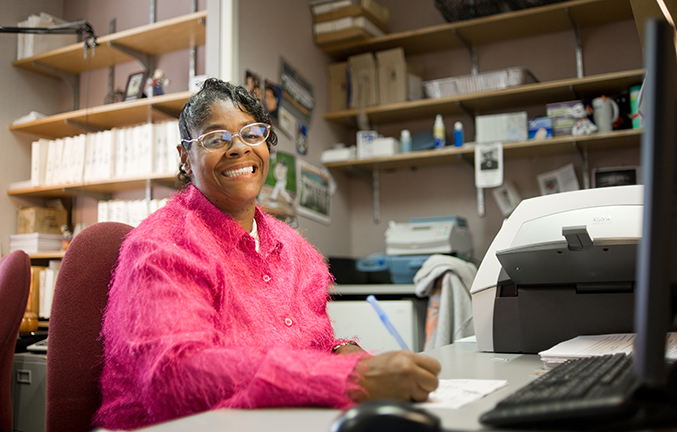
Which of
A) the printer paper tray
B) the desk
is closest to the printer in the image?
the printer paper tray

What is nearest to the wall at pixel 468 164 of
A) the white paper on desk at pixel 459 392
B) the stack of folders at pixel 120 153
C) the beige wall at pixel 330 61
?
the beige wall at pixel 330 61

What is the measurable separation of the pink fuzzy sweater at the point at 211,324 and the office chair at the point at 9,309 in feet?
2.38

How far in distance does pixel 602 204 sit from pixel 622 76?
1994 mm

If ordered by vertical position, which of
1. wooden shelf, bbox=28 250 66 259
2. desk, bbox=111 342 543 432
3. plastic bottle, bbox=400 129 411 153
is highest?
plastic bottle, bbox=400 129 411 153

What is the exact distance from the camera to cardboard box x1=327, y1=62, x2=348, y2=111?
3.49 metres

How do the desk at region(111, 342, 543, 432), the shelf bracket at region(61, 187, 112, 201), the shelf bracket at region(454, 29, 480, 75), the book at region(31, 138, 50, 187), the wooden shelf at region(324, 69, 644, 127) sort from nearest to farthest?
the desk at region(111, 342, 543, 432)
the book at region(31, 138, 50, 187)
the shelf bracket at region(61, 187, 112, 201)
the wooden shelf at region(324, 69, 644, 127)
the shelf bracket at region(454, 29, 480, 75)

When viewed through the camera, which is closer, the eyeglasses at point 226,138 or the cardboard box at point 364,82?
the eyeglasses at point 226,138

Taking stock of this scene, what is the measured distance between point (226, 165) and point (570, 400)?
33.3 inches

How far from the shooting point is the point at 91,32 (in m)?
2.31

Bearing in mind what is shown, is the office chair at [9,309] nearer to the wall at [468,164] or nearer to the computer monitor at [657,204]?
the computer monitor at [657,204]

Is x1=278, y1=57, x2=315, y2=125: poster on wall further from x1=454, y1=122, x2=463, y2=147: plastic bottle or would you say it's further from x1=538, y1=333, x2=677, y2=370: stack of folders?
x1=538, y1=333, x2=677, y2=370: stack of folders

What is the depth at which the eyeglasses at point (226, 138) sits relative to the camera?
115 cm

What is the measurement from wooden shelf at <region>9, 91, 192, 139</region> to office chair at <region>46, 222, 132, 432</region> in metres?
1.21

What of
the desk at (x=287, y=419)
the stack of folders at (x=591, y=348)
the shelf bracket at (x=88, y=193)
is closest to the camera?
the desk at (x=287, y=419)
